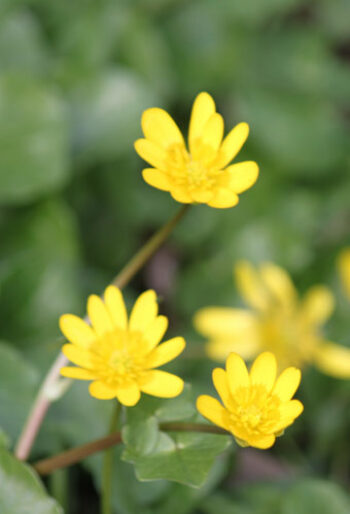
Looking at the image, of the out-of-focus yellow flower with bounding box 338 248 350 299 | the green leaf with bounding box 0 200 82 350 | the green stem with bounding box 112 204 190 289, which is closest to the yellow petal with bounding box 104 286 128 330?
the green stem with bounding box 112 204 190 289

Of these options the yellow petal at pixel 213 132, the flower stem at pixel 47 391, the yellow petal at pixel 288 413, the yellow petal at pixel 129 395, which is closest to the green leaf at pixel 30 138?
the flower stem at pixel 47 391

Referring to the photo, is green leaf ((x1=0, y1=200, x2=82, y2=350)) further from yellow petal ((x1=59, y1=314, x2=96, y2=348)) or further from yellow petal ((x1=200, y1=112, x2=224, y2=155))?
yellow petal ((x1=200, y1=112, x2=224, y2=155))

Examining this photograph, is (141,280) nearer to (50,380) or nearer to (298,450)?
(298,450)

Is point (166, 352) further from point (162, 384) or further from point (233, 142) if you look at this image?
point (233, 142)

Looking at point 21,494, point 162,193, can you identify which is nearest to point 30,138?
point 162,193

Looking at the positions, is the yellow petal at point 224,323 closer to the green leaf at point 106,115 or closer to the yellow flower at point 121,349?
the green leaf at point 106,115

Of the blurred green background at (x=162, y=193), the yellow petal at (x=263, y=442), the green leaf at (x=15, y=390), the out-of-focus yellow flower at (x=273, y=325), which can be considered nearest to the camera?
the yellow petal at (x=263, y=442)
